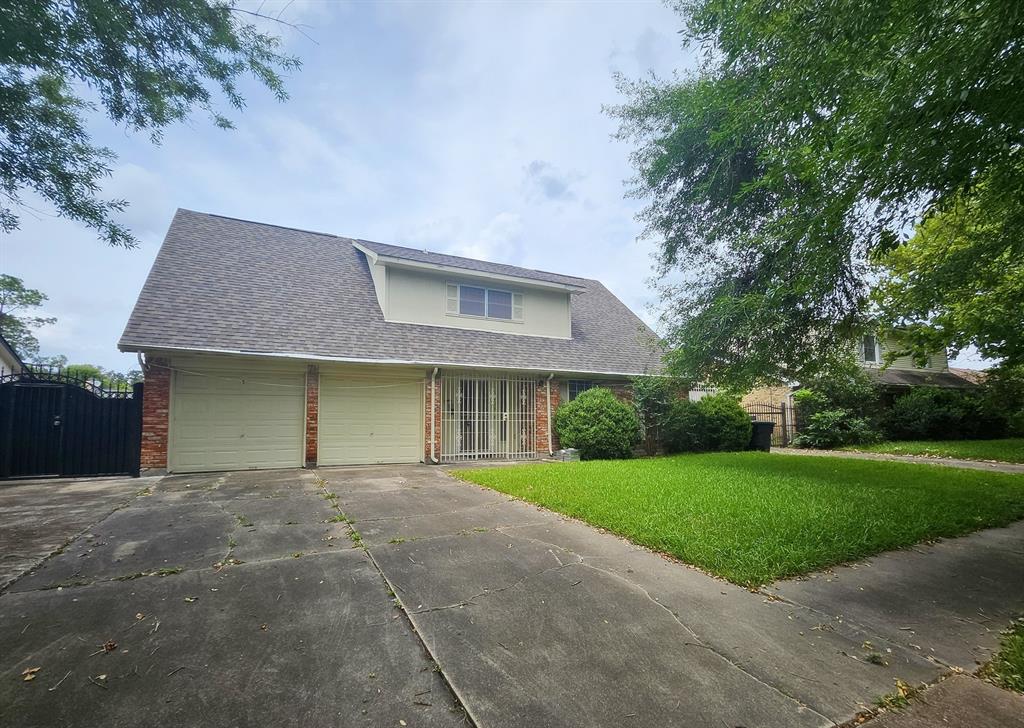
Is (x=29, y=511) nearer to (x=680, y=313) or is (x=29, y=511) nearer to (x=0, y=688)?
(x=0, y=688)

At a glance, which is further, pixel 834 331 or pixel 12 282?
pixel 12 282

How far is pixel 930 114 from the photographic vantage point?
3.20m

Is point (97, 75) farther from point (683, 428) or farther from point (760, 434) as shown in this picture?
point (760, 434)

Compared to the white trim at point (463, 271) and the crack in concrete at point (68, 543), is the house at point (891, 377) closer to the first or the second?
the white trim at point (463, 271)

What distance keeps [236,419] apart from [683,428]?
1208 cm

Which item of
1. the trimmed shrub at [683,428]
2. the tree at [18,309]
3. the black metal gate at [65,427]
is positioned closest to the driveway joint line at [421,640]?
the black metal gate at [65,427]

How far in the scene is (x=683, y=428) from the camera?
13.6 m

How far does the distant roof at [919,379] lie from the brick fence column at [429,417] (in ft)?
61.5

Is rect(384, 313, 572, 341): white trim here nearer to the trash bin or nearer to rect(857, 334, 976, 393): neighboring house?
the trash bin

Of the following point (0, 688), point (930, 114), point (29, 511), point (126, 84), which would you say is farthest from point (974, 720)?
point (29, 511)

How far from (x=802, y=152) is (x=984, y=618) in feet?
13.5

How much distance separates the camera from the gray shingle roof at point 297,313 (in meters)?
10.1

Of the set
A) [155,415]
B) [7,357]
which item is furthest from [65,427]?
[7,357]

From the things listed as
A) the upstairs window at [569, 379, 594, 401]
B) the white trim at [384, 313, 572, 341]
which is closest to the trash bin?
the upstairs window at [569, 379, 594, 401]
